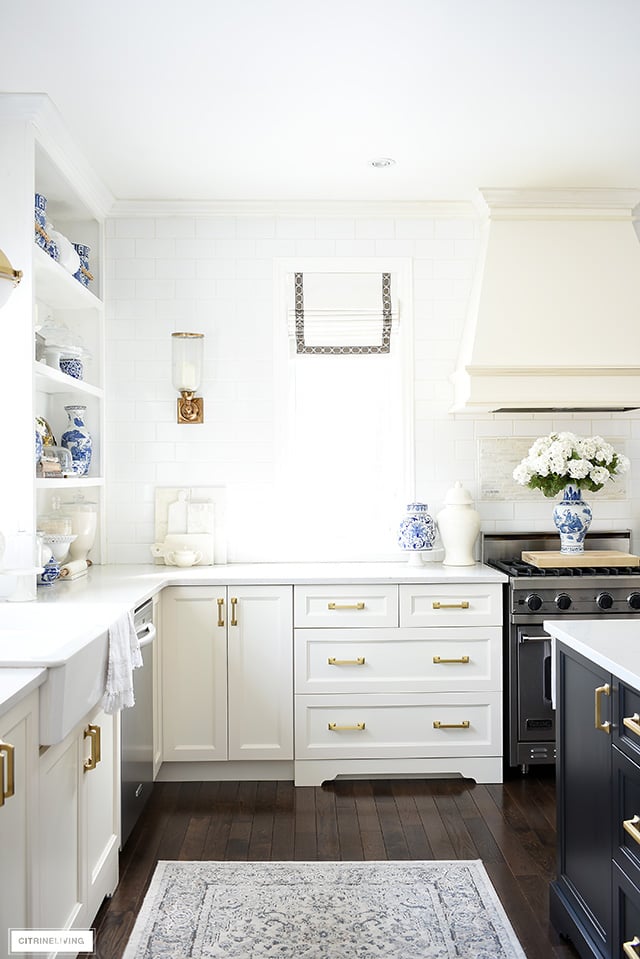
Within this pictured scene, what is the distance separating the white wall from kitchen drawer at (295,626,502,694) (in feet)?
2.44

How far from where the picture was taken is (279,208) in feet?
13.6

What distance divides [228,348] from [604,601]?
225cm

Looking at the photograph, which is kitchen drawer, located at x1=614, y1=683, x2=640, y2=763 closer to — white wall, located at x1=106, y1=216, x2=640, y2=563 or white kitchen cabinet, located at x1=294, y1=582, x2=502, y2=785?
white kitchen cabinet, located at x1=294, y1=582, x2=502, y2=785

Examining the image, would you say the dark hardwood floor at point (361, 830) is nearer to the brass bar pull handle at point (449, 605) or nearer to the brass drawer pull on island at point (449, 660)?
the brass drawer pull on island at point (449, 660)

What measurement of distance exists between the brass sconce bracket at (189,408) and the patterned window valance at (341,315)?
60cm

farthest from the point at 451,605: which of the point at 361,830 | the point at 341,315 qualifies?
the point at 341,315

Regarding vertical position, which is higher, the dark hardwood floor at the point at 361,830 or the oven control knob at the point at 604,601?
the oven control knob at the point at 604,601

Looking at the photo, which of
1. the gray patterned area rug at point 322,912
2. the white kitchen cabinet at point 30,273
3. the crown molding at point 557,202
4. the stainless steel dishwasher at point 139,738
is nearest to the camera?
the gray patterned area rug at point 322,912

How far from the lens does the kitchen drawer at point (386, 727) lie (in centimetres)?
362

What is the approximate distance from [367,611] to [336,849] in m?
1.04

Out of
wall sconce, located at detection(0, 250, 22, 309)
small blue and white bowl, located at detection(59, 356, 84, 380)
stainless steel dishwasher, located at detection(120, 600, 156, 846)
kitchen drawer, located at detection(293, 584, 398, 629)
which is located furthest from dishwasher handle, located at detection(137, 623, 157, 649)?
wall sconce, located at detection(0, 250, 22, 309)

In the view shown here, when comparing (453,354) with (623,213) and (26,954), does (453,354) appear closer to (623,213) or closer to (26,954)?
(623,213)

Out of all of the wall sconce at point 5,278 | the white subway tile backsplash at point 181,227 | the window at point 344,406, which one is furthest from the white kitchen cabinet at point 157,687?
the white subway tile backsplash at point 181,227

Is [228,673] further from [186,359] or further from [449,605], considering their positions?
[186,359]
